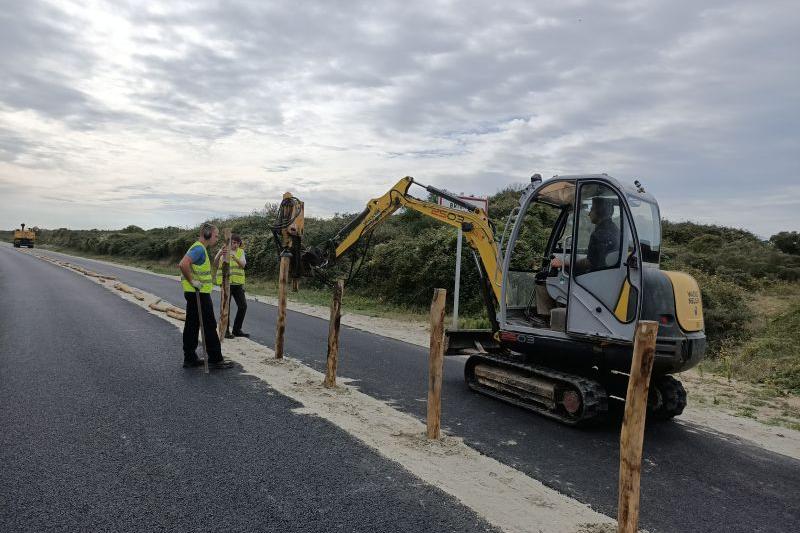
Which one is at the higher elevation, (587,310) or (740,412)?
(587,310)

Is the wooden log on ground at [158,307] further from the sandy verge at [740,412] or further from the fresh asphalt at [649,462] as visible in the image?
the sandy verge at [740,412]

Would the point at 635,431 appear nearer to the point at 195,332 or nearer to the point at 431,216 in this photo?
the point at 431,216

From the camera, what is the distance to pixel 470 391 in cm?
747

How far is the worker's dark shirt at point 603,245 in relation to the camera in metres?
6.05

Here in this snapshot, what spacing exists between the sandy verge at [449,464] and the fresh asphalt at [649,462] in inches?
8.5

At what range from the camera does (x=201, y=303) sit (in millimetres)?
7863

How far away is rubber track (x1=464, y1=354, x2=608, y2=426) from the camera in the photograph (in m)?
5.90

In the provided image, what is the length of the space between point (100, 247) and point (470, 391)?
2163 inches

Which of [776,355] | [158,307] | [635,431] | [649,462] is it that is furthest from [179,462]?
[776,355]

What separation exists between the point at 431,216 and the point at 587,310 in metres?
2.94

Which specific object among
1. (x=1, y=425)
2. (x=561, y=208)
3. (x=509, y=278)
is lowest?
(x=1, y=425)

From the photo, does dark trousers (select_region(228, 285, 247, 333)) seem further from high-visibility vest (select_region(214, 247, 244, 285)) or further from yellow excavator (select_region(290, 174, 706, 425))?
yellow excavator (select_region(290, 174, 706, 425))

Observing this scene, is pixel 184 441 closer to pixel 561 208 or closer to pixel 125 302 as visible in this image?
pixel 561 208

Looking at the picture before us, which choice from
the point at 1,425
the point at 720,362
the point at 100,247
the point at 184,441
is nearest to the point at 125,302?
the point at 1,425
